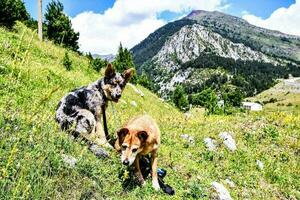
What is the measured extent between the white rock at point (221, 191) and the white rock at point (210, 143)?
315cm

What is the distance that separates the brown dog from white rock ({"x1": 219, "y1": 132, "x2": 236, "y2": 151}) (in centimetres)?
661

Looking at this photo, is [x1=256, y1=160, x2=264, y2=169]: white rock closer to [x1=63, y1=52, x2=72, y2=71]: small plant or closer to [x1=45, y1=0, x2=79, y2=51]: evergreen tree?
[x1=63, y1=52, x2=72, y2=71]: small plant

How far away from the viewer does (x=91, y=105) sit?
419 inches


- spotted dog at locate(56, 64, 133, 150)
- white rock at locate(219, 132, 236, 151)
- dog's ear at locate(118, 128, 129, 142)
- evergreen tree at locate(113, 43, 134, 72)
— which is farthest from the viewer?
evergreen tree at locate(113, 43, 134, 72)

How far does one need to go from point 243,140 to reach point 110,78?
28.9ft

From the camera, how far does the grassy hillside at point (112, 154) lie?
6016 millimetres

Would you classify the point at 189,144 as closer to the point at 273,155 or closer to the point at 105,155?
the point at 273,155

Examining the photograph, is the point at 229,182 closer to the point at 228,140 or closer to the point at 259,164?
the point at 259,164

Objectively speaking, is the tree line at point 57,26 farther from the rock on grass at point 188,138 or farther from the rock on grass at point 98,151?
the rock on grass at point 98,151

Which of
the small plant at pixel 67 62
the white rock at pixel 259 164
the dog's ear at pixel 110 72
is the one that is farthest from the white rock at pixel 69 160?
the small plant at pixel 67 62

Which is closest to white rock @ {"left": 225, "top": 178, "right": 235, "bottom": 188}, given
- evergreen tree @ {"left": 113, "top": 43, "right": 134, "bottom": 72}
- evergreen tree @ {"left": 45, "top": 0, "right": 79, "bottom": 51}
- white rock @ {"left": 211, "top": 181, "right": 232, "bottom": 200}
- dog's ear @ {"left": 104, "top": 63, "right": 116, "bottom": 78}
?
white rock @ {"left": 211, "top": 181, "right": 232, "bottom": 200}

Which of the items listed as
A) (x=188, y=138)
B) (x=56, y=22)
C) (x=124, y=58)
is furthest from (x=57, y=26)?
(x=188, y=138)

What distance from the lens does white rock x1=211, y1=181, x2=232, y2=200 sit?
39.3ft

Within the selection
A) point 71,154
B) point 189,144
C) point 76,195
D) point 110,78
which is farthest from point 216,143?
point 76,195
